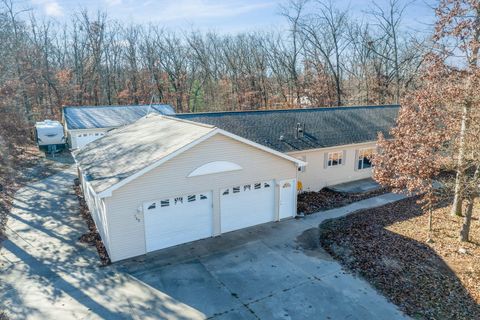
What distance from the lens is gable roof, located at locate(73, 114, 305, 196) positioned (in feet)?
Result: 34.2

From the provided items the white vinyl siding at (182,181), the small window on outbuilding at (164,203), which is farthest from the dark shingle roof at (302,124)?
the small window on outbuilding at (164,203)

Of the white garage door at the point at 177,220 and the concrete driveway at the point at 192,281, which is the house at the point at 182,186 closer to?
the white garage door at the point at 177,220

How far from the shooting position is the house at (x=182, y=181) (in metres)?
10.5

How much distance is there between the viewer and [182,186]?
11.3 meters

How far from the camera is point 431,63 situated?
11852 mm

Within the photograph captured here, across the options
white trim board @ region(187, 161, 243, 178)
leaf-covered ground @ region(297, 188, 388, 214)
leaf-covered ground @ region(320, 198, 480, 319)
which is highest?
white trim board @ region(187, 161, 243, 178)

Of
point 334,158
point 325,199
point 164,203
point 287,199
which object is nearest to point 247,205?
point 287,199

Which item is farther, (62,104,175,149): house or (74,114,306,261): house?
(62,104,175,149): house

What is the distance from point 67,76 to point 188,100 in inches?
557

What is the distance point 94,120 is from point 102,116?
36.7 inches

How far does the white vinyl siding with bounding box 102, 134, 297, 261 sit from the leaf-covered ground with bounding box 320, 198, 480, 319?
12.2 ft

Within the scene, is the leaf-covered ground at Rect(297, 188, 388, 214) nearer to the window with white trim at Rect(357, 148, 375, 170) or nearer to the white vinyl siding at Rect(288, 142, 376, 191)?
the white vinyl siding at Rect(288, 142, 376, 191)

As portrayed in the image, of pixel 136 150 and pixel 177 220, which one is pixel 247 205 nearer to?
pixel 177 220

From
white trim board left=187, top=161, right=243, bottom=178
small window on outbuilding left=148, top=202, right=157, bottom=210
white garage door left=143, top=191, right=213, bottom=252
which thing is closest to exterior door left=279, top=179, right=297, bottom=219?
white trim board left=187, top=161, right=243, bottom=178
